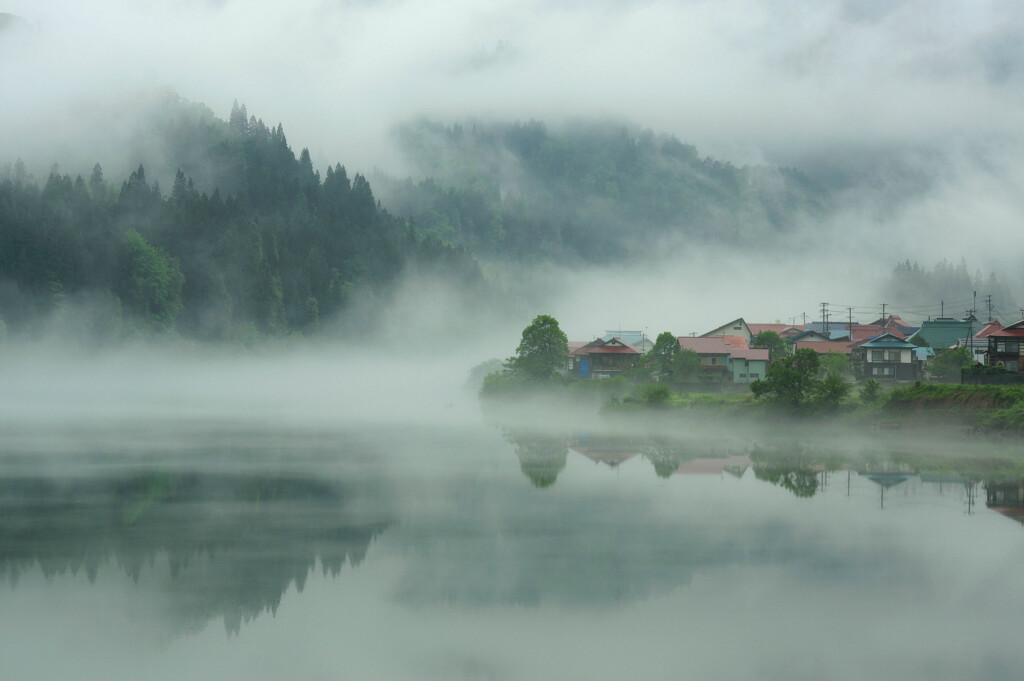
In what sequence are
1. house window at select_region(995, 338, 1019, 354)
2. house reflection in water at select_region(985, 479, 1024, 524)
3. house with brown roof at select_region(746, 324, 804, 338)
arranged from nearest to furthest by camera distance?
house reflection in water at select_region(985, 479, 1024, 524) → house window at select_region(995, 338, 1019, 354) → house with brown roof at select_region(746, 324, 804, 338)

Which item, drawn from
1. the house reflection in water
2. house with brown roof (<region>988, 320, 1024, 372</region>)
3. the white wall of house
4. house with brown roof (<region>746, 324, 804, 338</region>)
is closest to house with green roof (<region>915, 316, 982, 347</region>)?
house with brown roof (<region>746, 324, 804, 338</region>)

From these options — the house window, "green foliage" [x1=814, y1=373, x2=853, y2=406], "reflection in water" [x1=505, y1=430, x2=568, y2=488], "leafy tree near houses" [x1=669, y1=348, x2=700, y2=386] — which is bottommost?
"reflection in water" [x1=505, y1=430, x2=568, y2=488]

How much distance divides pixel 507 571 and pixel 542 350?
47466mm

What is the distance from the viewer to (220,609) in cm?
1781

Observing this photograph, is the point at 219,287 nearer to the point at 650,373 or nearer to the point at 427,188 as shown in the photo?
the point at 650,373

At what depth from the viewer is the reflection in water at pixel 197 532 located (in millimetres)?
19266

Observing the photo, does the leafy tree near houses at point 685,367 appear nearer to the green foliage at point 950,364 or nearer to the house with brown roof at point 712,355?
the house with brown roof at point 712,355

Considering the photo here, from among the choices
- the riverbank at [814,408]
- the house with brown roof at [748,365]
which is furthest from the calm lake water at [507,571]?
the house with brown roof at [748,365]

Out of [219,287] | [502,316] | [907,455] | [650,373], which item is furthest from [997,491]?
[502,316]

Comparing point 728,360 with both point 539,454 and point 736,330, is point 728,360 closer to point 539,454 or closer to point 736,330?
point 736,330

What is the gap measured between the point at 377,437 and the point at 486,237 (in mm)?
150530

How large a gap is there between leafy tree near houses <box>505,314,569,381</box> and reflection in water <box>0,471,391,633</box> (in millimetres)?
35762

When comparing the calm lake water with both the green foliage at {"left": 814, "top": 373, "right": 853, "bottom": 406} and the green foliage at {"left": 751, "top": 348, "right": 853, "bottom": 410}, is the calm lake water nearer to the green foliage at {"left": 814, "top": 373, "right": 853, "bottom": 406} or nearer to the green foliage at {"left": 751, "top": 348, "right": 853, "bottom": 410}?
the green foliage at {"left": 814, "top": 373, "right": 853, "bottom": 406}

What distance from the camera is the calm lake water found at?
16.0 meters
